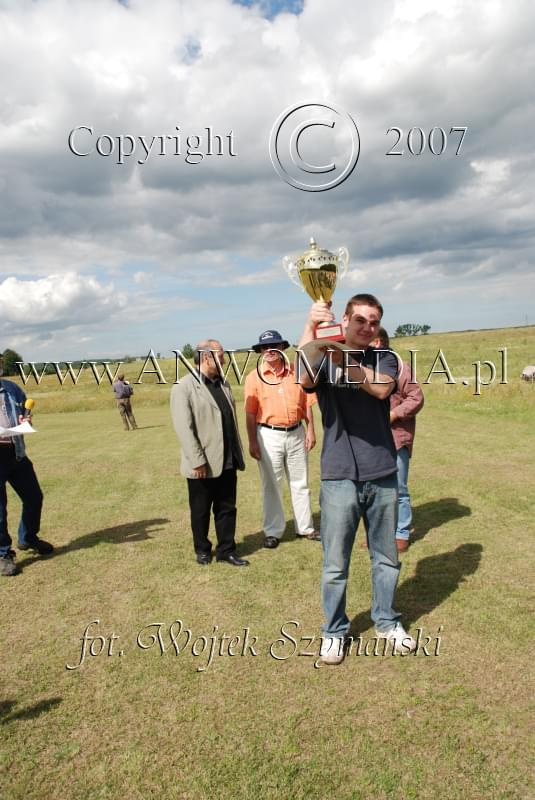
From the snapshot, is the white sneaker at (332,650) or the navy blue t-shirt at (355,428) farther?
the white sneaker at (332,650)

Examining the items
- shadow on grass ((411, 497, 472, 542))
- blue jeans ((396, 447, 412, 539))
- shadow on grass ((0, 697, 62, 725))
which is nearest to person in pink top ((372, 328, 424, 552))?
blue jeans ((396, 447, 412, 539))

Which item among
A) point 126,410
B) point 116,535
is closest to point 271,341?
point 116,535

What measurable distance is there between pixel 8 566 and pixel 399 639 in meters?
4.43

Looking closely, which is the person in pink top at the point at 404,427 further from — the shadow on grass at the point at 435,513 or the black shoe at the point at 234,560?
the black shoe at the point at 234,560

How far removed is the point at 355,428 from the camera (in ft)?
12.6

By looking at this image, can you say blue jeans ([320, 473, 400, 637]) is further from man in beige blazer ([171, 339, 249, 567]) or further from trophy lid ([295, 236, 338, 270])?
man in beige blazer ([171, 339, 249, 567])

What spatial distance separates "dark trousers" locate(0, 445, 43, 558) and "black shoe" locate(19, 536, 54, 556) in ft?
0.16

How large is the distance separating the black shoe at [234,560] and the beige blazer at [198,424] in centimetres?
100

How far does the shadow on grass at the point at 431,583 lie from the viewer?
4600mm

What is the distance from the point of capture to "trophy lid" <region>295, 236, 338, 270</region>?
3783mm

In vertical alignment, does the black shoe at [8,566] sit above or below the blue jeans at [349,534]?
below

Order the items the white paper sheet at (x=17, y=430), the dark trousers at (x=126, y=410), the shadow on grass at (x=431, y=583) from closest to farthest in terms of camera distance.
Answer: the shadow on grass at (x=431, y=583)
the white paper sheet at (x=17, y=430)
the dark trousers at (x=126, y=410)

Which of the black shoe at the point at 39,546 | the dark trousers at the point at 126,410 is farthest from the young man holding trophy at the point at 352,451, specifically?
the dark trousers at the point at 126,410

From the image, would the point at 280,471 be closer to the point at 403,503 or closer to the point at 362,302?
the point at 403,503
